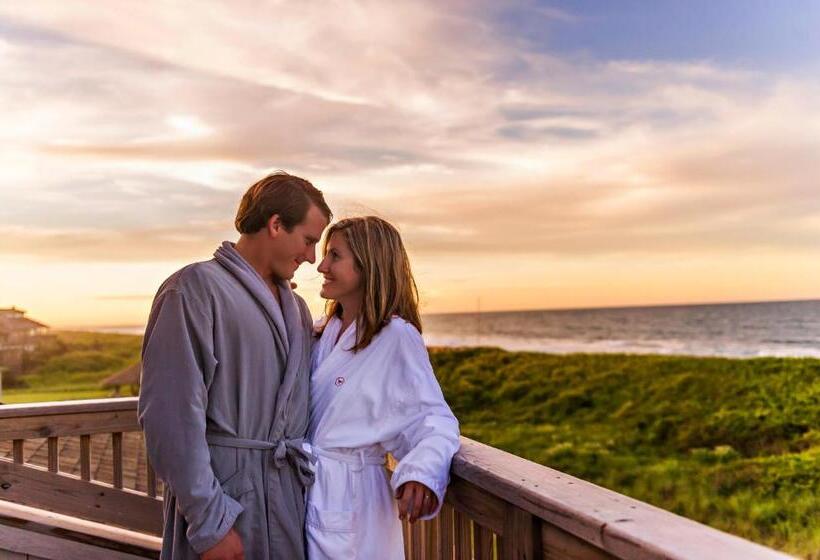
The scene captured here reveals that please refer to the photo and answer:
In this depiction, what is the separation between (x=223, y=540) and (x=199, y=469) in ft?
0.58

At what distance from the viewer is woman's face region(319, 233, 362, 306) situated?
196cm

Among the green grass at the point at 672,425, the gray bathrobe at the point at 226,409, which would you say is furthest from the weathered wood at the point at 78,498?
the green grass at the point at 672,425

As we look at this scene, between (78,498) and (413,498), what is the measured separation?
2.06 meters

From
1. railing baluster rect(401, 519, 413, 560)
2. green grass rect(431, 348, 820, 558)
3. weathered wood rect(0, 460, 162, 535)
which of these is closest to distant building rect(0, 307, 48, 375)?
green grass rect(431, 348, 820, 558)

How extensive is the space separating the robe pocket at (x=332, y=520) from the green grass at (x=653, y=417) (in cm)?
1057

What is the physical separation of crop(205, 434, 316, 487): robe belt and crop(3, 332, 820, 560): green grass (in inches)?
419

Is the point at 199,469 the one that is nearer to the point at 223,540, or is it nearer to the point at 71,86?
Answer: the point at 223,540

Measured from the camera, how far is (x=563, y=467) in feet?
45.1

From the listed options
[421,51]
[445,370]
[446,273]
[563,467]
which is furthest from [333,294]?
[446,273]

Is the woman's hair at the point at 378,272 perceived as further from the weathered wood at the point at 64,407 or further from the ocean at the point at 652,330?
the ocean at the point at 652,330

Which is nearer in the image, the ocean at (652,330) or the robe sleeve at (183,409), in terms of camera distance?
the robe sleeve at (183,409)

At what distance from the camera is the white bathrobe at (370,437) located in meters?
1.83

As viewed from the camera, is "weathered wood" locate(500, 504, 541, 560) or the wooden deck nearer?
"weathered wood" locate(500, 504, 541, 560)

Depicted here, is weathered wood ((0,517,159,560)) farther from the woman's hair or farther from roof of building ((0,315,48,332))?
roof of building ((0,315,48,332))
